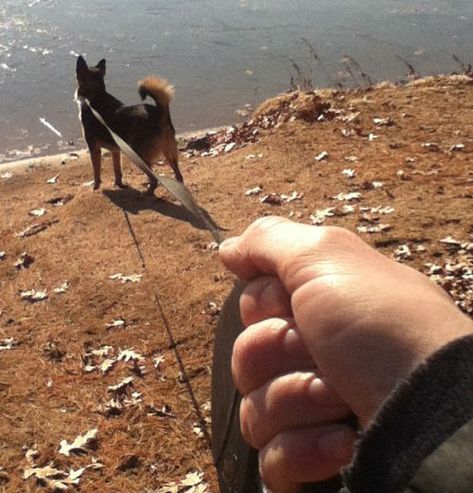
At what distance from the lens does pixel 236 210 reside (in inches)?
327

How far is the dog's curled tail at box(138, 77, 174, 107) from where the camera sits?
8.63m

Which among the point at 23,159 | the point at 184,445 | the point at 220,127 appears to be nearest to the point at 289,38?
the point at 220,127

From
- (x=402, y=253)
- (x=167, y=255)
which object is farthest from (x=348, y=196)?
(x=167, y=255)

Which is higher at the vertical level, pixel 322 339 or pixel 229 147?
pixel 322 339

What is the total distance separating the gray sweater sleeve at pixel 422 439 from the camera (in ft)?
3.12

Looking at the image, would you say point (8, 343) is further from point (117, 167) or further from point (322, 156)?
point (322, 156)

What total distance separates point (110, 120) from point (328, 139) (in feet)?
9.77

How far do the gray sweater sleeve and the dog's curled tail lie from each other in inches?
315

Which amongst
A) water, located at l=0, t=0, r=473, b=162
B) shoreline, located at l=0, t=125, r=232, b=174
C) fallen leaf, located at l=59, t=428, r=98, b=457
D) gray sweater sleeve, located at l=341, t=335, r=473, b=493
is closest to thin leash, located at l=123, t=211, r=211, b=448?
fallen leaf, located at l=59, t=428, r=98, b=457

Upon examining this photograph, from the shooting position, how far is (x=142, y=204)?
9.09 meters

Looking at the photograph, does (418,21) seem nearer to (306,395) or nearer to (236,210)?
(236,210)

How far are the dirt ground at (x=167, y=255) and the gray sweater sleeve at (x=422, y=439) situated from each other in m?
3.47

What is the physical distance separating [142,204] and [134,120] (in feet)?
3.53

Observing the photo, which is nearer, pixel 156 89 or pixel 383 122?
pixel 156 89
